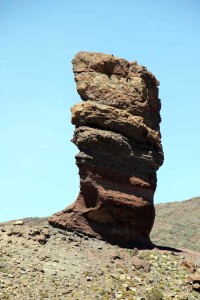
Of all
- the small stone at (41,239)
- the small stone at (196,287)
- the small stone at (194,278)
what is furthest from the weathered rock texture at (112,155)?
the small stone at (196,287)

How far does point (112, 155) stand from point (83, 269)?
7957 millimetres

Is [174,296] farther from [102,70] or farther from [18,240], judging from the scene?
[102,70]

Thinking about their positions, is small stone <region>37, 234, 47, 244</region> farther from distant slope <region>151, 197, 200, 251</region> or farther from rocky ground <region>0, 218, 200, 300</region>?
distant slope <region>151, 197, 200, 251</region>

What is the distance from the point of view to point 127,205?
29.4m

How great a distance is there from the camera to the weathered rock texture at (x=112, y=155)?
2917 centimetres

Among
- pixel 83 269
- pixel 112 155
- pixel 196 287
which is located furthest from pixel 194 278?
pixel 112 155

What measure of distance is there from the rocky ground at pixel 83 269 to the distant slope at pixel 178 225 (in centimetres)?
3312

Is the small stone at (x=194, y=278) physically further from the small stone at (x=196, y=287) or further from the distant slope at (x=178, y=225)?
the distant slope at (x=178, y=225)

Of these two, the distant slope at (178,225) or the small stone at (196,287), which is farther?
the distant slope at (178,225)

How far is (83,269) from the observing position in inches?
981

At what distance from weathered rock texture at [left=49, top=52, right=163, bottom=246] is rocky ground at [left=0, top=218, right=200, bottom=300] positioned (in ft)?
4.62

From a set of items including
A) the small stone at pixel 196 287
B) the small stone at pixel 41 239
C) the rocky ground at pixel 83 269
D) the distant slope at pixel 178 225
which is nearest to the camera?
the rocky ground at pixel 83 269

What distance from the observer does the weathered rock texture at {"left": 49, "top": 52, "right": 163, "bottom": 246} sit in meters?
29.2

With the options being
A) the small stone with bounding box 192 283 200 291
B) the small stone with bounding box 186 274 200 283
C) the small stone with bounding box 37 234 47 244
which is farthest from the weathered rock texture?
the small stone with bounding box 192 283 200 291
